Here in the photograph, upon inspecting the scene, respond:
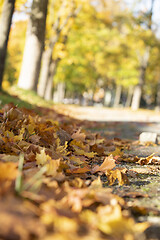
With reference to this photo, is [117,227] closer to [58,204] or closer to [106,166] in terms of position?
[58,204]

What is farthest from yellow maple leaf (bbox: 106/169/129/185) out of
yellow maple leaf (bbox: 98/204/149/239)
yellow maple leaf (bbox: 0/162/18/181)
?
yellow maple leaf (bbox: 0/162/18/181)

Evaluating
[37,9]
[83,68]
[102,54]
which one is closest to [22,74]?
[37,9]

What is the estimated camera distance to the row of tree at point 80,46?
9405mm

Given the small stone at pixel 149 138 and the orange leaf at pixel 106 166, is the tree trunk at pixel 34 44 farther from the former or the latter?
the orange leaf at pixel 106 166

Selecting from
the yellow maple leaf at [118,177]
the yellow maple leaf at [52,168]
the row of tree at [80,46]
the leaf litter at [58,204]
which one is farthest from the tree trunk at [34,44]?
the yellow maple leaf at [52,168]

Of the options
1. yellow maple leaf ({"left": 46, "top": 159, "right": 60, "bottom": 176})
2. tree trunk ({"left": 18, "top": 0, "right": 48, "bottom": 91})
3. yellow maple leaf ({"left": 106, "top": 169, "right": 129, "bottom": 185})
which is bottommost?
yellow maple leaf ({"left": 106, "top": 169, "right": 129, "bottom": 185})

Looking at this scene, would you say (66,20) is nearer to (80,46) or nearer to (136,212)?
(80,46)

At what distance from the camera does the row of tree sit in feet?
30.9

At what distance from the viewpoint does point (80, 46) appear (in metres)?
24.1

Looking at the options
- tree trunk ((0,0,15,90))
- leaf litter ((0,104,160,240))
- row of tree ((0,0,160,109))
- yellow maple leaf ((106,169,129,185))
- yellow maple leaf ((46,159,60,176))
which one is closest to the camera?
leaf litter ((0,104,160,240))

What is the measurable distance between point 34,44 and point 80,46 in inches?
606

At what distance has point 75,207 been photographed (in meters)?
1.09

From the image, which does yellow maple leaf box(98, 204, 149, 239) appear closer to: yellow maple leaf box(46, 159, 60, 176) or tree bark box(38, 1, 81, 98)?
yellow maple leaf box(46, 159, 60, 176)

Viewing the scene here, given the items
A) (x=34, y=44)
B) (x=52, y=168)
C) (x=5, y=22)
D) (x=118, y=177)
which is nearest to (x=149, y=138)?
(x=118, y=177)
